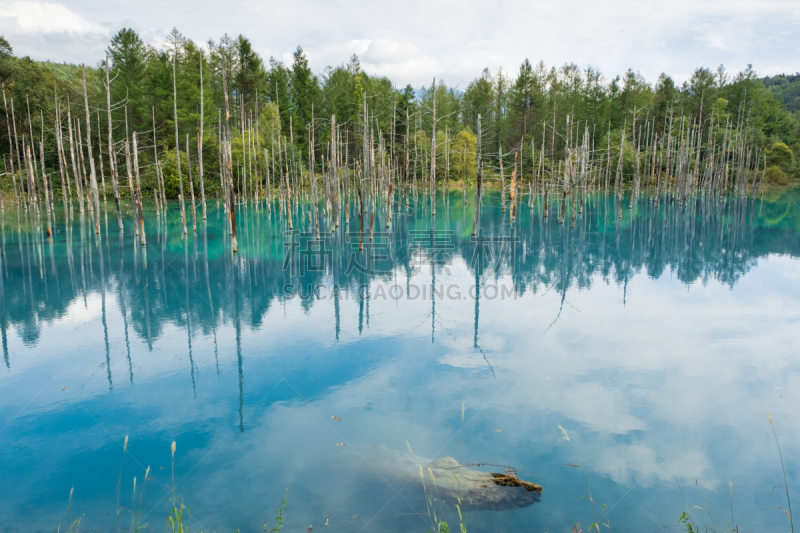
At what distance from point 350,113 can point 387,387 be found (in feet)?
143

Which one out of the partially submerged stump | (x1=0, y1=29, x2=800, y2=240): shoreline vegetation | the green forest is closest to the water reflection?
the partially submerged stump

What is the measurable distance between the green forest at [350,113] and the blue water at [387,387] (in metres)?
21.3

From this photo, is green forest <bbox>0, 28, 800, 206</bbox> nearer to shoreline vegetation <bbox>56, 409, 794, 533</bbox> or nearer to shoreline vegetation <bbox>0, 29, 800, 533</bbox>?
shoreline vegetation <bbox>0, 29, 800, 533</bbox>

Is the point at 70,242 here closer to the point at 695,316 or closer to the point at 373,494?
the point at 373,494

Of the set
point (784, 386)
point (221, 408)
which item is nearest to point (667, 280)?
point (784, 386)

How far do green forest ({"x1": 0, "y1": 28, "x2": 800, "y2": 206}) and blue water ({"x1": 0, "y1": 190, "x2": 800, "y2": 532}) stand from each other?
2134 centimetres

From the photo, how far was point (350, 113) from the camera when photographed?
48156 mm

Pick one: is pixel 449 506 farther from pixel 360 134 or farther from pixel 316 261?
pixel 360 134

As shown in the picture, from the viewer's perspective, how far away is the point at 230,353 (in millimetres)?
9555

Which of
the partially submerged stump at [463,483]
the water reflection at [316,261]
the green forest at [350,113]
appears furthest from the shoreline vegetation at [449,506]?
the green forest at [350,113]

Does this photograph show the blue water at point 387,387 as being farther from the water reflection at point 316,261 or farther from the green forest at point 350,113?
the green forest at point 350,113

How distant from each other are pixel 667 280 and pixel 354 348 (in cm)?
1077

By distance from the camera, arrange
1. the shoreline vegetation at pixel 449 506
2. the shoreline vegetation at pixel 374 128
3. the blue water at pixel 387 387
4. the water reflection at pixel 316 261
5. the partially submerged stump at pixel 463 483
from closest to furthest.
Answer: the shoreline vegetation at pixel 449 506 < the partially submerged stump at pixel 463 483 < the blue water at pixel 387 387 < the water reflection at pixel 316 261 < the shoreline vegetation at pixel 374 128

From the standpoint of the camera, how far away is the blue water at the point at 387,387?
5402mm
